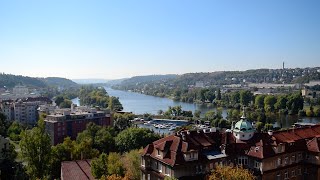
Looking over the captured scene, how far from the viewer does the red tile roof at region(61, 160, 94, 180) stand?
87.7 ft

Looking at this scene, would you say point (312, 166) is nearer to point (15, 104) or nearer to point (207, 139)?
point (207, 139)

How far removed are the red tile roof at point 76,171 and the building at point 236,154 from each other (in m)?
5.54

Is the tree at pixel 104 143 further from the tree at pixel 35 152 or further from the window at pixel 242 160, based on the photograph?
the window at pixel 242 160

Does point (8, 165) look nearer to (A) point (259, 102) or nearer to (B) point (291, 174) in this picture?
(B) point (291, 174)

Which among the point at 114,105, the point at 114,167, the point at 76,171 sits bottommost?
the point at 114,105

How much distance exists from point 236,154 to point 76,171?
12676 mm

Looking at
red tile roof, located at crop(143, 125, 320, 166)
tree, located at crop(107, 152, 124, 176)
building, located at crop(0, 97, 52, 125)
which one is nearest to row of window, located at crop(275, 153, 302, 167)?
red tile roof, located at crop(143, 125, 320, 166)

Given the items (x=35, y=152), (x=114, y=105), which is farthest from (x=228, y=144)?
(x=114, y=105)

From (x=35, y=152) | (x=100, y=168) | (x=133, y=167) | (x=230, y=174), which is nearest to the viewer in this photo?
(x=230, y=174)

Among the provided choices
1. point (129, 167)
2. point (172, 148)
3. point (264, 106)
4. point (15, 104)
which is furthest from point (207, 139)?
point (264, 106)

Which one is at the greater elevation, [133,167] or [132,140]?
[133,167]

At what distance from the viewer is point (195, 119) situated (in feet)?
264

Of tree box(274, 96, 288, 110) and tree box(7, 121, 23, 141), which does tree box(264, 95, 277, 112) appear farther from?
tree box(7, 121, 23, 141)

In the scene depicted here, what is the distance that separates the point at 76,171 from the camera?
90.3ft
